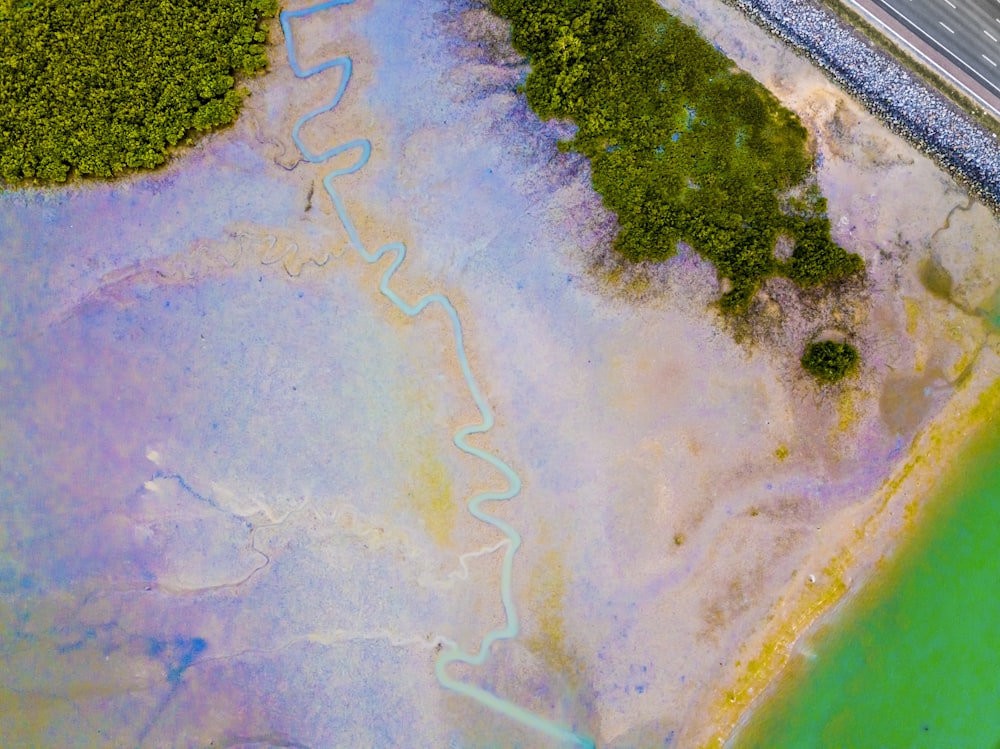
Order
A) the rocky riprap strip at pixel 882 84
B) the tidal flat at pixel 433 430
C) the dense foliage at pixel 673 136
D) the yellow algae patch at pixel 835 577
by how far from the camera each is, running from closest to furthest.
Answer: the tidal flat at pixel 433 430 → the yellow algae patch at pixel 835 577 → the dense foliage at pixel 673 136 → the rocky riprap strip at pixel 882 84

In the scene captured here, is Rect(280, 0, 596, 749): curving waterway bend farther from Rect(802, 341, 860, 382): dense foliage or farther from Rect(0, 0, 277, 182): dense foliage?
Rect(802, 341, 860, 382): dense foliage

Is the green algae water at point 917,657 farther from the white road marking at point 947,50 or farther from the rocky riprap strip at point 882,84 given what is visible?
the white road marking at point 947,50

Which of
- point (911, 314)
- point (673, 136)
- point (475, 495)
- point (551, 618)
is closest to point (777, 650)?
point (551, 618)

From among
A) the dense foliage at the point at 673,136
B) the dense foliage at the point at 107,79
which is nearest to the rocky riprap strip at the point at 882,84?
the dense foliage at the point at 673,136

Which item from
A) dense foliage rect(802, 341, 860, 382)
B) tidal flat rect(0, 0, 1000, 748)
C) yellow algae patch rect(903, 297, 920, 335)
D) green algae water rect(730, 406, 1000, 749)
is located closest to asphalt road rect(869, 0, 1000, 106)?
tidal flat rect(0, 0, 1000, 748)

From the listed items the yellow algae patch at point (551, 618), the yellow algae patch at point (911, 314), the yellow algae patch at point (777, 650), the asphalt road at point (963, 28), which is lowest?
the yellow algae patch at point (551, 618)

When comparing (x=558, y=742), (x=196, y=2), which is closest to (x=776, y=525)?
(x=558, y=742)

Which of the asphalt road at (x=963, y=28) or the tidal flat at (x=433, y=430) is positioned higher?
the asphalt road at (x=963, y=28)
